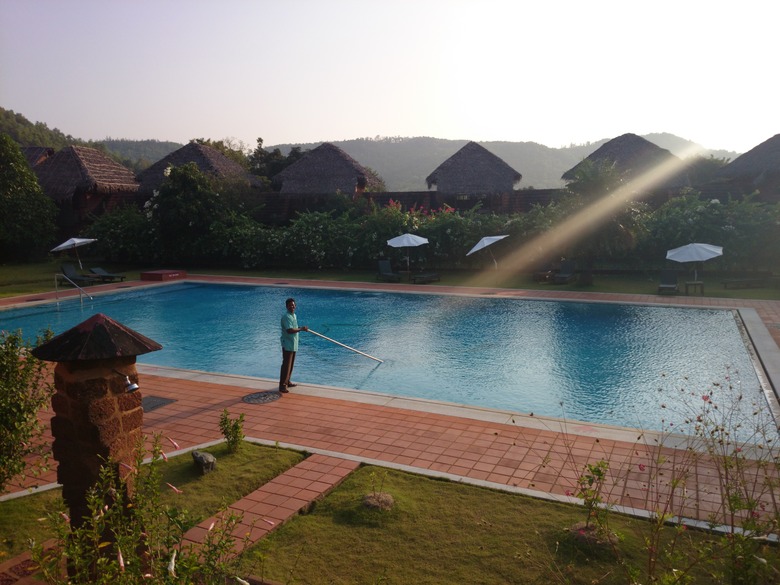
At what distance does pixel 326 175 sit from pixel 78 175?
13.0 m

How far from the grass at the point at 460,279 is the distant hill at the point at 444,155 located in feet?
153

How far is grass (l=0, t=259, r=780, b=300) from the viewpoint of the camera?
18469 mm

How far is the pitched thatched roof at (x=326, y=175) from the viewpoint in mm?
32781

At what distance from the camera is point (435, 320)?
16.0 metres

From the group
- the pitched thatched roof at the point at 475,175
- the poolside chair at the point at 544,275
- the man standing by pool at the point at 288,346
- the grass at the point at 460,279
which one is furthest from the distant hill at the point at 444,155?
the man standing by pool at the point at 288,346

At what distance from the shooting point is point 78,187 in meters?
32.1

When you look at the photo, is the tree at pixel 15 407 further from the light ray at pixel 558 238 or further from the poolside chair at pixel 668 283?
the light ray at pixel 558 238

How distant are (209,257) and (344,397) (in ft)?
67.6

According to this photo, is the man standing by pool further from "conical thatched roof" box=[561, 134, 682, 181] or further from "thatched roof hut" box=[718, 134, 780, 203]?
"thatched roof hut" box=[718, 134, 780, 203]

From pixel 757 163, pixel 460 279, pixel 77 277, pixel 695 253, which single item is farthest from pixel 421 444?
pixel 757 163

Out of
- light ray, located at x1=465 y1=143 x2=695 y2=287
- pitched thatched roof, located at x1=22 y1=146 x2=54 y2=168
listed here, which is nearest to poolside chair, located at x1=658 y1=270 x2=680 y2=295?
light ray, located at x1=465 y1=143 x2=695 y2=287

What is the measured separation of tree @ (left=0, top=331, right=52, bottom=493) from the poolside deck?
31.0 inches

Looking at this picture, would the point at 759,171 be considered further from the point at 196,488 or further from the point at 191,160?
the point at 196,488

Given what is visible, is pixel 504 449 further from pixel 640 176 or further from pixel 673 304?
pixel 640 176
